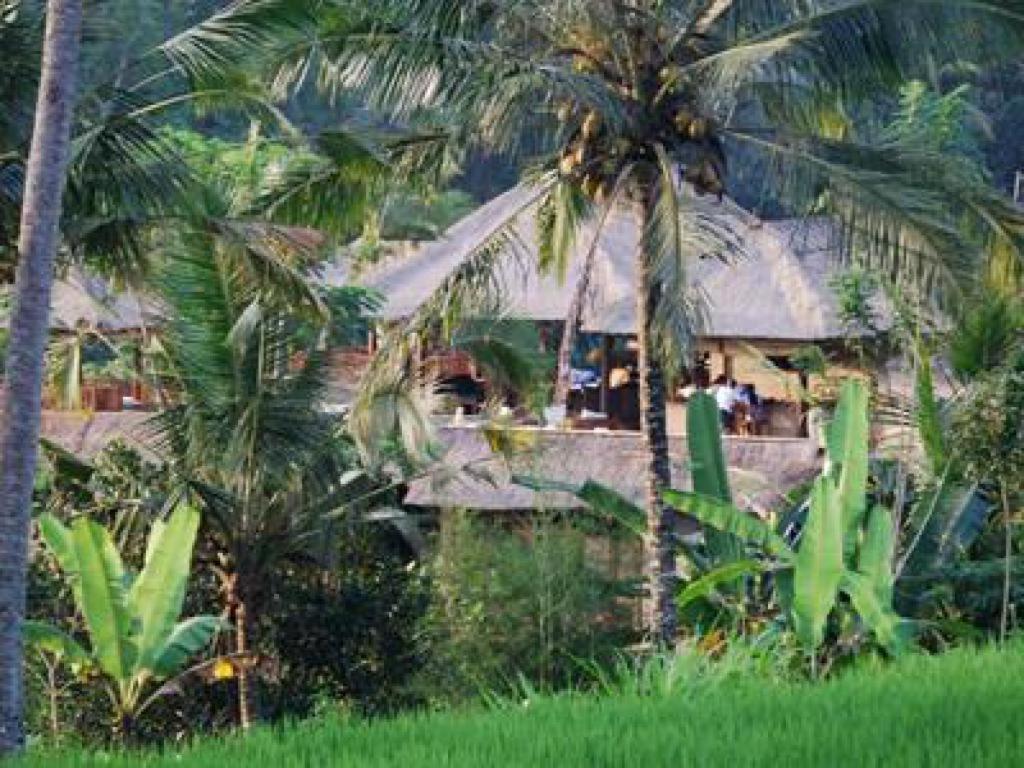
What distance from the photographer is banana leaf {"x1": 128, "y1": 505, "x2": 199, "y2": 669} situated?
13.3m

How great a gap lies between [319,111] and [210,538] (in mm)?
25684

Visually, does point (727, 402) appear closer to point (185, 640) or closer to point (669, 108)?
point (669, 108)

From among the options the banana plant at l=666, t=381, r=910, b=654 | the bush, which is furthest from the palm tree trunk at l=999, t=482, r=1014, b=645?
the bush

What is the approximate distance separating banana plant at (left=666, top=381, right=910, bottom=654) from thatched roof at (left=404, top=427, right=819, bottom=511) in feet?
10.3

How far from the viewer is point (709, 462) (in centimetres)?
1582

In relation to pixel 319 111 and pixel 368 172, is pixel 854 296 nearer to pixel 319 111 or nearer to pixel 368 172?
pixel 368 172

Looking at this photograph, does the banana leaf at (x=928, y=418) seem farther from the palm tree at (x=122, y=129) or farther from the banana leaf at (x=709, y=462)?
the palm tree at (x=122, y=129)

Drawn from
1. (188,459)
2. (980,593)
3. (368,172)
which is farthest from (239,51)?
(980,593)

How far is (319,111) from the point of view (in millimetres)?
40938

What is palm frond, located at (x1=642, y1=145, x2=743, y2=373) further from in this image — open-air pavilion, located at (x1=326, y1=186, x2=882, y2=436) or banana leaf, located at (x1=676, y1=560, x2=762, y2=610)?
open-air pavilion, located at (x1=326, y1=186, x2=882, y2=436)

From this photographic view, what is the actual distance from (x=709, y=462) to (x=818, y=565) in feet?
9.40

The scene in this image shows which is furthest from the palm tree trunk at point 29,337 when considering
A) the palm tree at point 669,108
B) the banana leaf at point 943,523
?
the banana leaf at point 943,523

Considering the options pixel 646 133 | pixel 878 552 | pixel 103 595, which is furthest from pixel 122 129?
pixel 878 552

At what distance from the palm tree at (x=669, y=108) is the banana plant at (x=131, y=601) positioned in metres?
2.78
